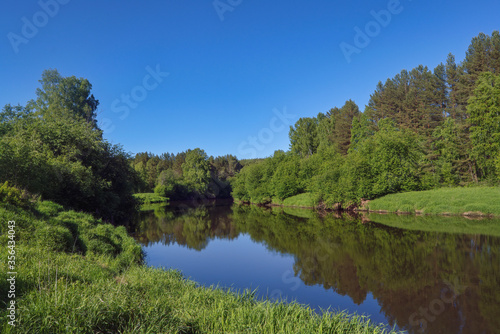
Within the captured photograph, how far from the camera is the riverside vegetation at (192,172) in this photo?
6.14 meters

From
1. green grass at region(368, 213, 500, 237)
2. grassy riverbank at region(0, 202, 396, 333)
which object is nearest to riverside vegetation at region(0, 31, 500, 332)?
grassy riverbank at region(0, 202, 396, 333)

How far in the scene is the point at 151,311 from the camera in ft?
17.4

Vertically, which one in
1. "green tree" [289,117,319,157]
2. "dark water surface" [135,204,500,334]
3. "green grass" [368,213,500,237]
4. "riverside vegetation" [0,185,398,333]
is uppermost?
"green tree" [289,117,319,157]

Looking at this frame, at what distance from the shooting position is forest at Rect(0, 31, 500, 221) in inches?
829

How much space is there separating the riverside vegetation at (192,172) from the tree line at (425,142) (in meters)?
0.19

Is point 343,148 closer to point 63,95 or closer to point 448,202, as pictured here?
point 448,202

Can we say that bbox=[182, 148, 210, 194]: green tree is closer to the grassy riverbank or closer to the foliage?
the foliage

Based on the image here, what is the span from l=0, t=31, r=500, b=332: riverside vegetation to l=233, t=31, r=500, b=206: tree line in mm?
192

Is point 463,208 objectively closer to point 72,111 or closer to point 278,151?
point 278,151

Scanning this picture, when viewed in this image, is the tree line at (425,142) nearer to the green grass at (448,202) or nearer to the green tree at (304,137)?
the green grass at (448,202)

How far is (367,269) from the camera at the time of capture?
13.8 metres

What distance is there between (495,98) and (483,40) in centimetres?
1257

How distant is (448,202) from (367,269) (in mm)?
22283

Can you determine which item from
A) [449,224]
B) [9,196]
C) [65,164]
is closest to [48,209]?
[9,196]
